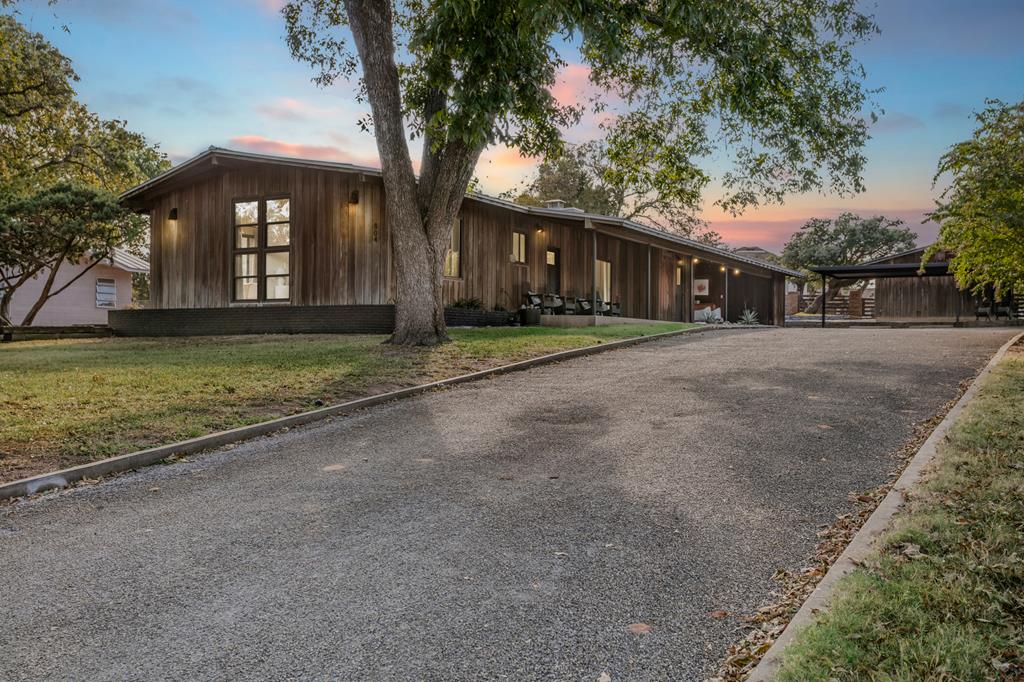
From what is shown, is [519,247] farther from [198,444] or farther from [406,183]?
[198,444]

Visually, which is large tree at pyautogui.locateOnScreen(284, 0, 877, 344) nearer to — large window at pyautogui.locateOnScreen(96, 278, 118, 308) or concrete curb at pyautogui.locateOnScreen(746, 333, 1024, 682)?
concrete curb at pyautogui.locateOnScreen(746, 333, 1024, 682)

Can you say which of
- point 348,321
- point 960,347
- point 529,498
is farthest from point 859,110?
point 529,498

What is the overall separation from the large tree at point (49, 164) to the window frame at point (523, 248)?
1185 centimetres

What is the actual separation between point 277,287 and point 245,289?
1.02 metres

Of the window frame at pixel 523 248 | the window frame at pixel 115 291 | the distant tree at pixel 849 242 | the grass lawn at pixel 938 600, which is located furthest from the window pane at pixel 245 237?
the distant tree at pixel 849 242

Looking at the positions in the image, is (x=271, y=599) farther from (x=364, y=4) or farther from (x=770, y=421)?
(x=364, y=4)

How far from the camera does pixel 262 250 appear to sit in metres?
17.2

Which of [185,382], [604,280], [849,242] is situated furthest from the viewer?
[849,242]

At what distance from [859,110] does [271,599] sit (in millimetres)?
14517

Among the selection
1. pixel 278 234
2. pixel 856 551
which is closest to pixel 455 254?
pixel 278 234

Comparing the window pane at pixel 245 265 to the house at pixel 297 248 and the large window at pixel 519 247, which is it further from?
the large window at pixel 519 247

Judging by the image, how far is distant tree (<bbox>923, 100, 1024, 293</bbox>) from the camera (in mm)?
9992

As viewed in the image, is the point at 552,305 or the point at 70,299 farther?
the point at 70,299

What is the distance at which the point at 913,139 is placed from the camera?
1675 cm
